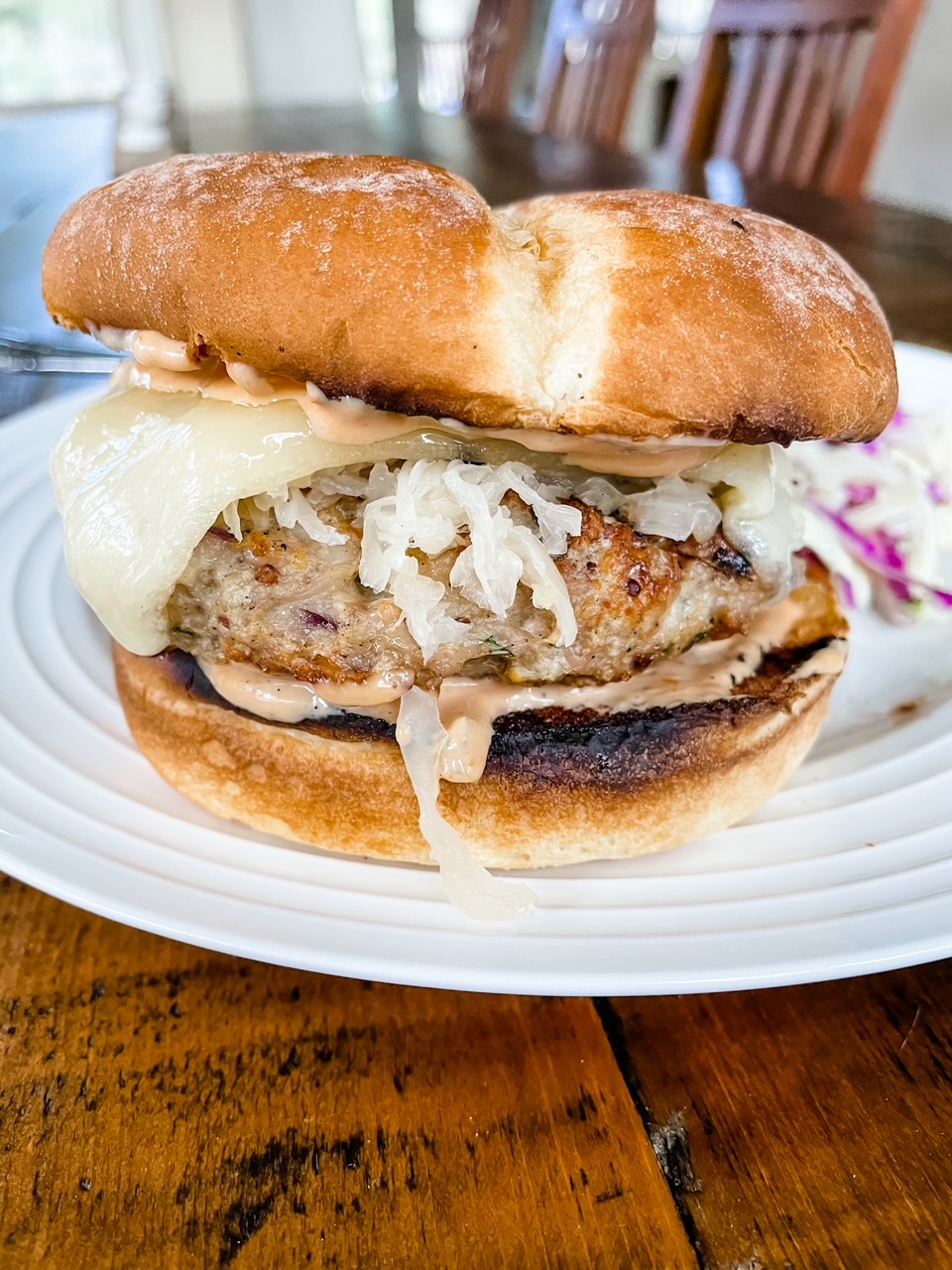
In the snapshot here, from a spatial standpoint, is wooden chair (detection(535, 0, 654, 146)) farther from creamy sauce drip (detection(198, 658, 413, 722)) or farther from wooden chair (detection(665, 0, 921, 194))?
creamy sauce drip (detection(198, 658, 413, 722))

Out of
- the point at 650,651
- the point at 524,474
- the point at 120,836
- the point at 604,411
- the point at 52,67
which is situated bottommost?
the point at 52,67

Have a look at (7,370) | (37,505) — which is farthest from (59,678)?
(7,370)

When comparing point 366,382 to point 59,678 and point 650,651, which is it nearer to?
point 650,651

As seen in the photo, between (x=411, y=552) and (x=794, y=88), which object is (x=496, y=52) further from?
(x=411, y=552)

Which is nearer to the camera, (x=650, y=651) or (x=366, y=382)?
(x=366, y=382)

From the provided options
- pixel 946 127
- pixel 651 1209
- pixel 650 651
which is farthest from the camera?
pixel 946 127

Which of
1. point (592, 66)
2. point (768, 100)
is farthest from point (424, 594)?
point (592, 66)

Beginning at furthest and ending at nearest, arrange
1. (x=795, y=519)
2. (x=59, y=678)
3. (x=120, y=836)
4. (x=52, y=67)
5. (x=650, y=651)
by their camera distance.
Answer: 1. (x=52, y=67)
2. (x=59, y=678)
3. (x=795, y=519)
4. (x=650, y=651)
5. (x=120, y=836)
